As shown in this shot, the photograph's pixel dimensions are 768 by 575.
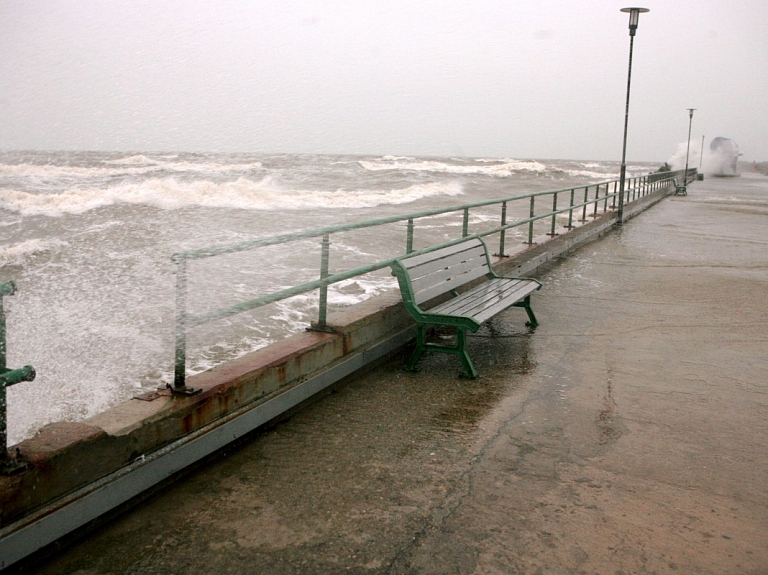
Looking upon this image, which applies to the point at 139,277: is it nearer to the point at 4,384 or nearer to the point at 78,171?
the point at 4,384

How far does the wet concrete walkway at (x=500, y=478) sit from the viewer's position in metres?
2.63

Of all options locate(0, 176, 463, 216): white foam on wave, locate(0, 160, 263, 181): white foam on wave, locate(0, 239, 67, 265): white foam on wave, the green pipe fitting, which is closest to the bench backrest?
the green pipe fitting

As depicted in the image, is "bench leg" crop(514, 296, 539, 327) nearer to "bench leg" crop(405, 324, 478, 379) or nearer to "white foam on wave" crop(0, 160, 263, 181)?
"bench leg" crop(405, 324, 478, 379)

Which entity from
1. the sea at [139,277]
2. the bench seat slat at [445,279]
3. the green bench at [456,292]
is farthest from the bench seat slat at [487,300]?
the sea at [139,277]

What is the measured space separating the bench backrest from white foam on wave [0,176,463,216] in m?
21.1

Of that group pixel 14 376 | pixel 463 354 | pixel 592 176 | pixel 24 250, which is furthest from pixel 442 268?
pixel 592 176

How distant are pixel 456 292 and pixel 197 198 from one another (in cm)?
2573

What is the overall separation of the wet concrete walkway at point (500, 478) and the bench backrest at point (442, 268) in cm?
57

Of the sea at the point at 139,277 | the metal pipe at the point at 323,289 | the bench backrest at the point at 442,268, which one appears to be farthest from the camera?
the sea at the point at 139,277

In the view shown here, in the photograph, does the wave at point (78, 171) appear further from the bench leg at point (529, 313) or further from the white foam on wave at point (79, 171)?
the bench leg at point (529, 313)

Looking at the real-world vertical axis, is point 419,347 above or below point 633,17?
below

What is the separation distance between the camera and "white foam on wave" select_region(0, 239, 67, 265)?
46.4 feet

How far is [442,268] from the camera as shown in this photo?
217 inches

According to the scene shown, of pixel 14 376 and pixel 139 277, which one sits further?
pixel 139 277
